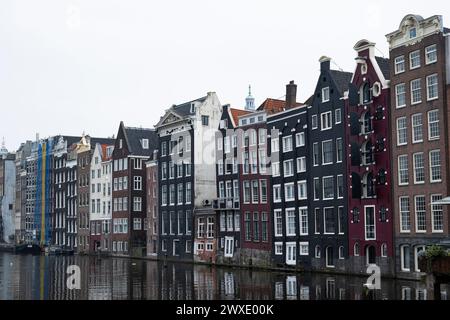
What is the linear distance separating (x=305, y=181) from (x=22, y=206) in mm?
98757

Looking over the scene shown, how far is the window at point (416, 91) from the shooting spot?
59188mm

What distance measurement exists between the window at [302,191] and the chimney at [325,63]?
11754mm

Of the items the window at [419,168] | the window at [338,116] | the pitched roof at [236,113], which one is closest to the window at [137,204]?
the pitched roof at [236,113]

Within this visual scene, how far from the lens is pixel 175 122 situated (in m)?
95.9

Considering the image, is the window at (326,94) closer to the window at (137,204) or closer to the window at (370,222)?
the window at (370,222)

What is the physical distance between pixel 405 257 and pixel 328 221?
10418 mm

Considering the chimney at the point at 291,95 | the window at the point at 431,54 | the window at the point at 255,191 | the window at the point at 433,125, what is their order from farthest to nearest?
1. the window at the point at 255,191
2. the chimney at the point at 291,95
3. the window at the point at 431,54
4. the window at the point at 433,125

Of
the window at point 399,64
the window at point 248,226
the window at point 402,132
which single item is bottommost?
the window at point 248,226

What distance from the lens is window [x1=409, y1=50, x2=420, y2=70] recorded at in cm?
5969

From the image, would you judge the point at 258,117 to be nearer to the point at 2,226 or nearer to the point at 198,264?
the point at 198,264

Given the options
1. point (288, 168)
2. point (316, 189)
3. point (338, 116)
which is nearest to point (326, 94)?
point (338, 116)

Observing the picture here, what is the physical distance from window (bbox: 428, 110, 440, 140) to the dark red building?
194 inches

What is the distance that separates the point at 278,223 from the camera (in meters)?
75.8
